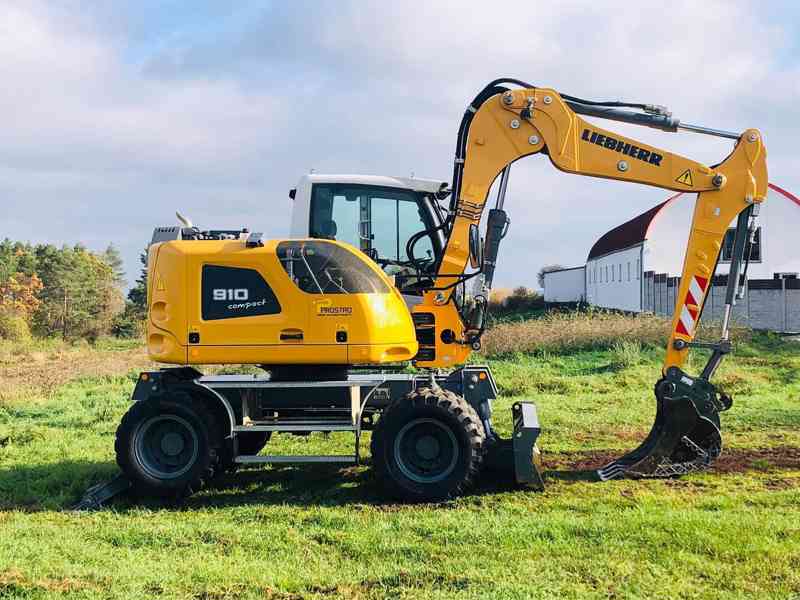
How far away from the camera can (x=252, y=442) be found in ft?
34.0

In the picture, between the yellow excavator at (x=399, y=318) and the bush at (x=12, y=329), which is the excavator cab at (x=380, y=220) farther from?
the bush at (x=12, y=329)

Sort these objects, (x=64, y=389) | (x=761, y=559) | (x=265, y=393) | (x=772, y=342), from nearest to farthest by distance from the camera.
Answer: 1. (x=761, y=559)
2. (x=265, y=393)
3. (x=64, y=389)
4. (x=772, y=342)

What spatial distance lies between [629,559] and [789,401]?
9472 millimetres

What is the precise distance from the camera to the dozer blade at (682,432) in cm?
893

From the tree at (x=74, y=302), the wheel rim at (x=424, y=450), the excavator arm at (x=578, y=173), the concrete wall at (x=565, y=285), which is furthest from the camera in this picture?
the concrete wall at (x=565, y=285)

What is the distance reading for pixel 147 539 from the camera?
23.4 feet

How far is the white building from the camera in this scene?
3170 cm

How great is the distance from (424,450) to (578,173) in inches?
141

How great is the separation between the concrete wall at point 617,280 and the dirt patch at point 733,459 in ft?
81.6

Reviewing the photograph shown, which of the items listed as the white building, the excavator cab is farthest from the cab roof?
the white building

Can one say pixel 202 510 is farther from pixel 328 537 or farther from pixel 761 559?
pixel 761 559

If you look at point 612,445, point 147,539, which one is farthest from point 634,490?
point 147,539

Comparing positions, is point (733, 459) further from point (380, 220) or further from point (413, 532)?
point (380, 220)

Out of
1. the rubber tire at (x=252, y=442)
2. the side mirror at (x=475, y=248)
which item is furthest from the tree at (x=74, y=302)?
the side mirror at (x=475, y=248)
